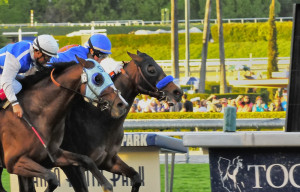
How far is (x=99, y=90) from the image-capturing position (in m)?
6.69

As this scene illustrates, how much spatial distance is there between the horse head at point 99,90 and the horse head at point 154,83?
87 centimetres

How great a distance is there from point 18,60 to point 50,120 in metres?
0.61

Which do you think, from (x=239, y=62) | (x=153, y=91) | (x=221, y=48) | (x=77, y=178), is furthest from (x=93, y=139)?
(x=239, y=62)

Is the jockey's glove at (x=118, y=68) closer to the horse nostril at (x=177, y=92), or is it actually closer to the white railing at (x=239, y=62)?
the horse nostril at (x=177, y=92)

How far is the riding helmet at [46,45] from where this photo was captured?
6.97m

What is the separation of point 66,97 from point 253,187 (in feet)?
6.10

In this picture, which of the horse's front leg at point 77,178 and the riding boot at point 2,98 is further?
the horse's front leg at point 77,178

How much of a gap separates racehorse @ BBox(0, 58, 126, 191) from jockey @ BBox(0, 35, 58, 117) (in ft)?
0.44

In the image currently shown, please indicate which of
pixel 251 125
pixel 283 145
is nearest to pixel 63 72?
pixel 283 145

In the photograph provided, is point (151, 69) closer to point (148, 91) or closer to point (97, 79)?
point (148, 91)

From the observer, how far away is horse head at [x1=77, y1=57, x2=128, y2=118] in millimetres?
6605

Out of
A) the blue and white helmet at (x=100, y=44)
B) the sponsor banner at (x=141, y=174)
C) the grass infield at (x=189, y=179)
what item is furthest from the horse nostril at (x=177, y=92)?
the grass infield at (x=189, y=179)

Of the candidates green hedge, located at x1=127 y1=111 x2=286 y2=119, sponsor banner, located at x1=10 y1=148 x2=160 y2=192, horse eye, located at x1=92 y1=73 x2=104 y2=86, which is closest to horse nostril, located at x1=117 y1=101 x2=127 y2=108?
horse eye, located at x1=92 y1=73 x2=104 y2=86

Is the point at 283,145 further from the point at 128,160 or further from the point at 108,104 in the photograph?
the point at 128,160
